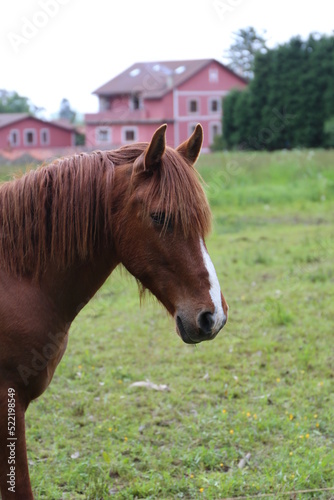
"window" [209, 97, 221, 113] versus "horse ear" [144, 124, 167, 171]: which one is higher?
"window" [209, 97, 221, 113]

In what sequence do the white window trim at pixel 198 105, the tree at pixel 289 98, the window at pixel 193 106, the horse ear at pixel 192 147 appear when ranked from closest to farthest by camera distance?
the horse ear at pixel 192 147
the white window trim at pixel 198 105
the window at pixel 193 106
the tree at pixel 289 98

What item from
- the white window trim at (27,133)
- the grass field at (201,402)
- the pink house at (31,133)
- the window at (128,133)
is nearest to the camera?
the grass field at (201,402)

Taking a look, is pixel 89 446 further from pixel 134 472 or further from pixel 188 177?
pixel 188 177

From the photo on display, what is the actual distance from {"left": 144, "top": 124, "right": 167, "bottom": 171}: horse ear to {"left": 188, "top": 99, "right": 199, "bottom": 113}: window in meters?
29.0

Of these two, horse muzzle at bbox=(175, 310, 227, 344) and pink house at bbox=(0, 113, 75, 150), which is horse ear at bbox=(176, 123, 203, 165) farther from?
pink house at bbox=(0, 113, 75, 150)

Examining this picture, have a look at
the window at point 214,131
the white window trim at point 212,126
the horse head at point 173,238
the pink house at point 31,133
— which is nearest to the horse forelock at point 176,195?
the horse head at point 173,238

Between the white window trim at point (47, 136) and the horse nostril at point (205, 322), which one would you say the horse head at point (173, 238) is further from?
the white window trim at point (47, 136)

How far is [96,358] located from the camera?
Result: 4848 mm

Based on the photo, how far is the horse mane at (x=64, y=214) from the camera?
223 centimetres

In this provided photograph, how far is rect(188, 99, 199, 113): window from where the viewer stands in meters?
30.2

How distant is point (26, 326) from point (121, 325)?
3621 mm

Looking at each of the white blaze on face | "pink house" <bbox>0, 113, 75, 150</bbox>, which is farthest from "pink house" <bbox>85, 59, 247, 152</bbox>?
the white blaze on face

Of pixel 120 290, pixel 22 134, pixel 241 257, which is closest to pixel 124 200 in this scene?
pixel 120 290

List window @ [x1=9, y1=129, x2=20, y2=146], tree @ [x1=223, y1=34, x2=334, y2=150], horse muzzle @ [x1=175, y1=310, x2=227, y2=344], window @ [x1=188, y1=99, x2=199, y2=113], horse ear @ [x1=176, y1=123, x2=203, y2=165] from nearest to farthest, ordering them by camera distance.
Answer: horse muzzle @ [x1=175, y1=310, x2=227, y2=344] → horse ear @ [x1=176, y1=123, x2=203, y2=165] → window @ [x1=188, y1=99, x2=199, y2=113] → tree @ [x1=223, y1=34, x2=334, y2=150] → window @ [x1=9, y1=129, x2=20, y2=146]
